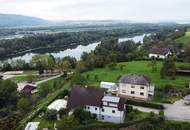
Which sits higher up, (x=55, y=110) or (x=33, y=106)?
(x=55, y=110)

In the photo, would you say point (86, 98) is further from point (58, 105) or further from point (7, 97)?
point (7, 97)

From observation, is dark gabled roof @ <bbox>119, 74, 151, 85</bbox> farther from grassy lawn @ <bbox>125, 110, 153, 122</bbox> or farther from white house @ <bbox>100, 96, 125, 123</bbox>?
white house @ <bbox>100, 96, 125, 123</bbox>

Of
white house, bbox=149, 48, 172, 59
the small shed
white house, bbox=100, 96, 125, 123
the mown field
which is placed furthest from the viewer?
white house, bbox=149, 48, 172, 59

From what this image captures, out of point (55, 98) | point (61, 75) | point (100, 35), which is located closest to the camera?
point (55, 98)

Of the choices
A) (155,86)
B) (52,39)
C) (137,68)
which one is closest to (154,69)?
(137,68)

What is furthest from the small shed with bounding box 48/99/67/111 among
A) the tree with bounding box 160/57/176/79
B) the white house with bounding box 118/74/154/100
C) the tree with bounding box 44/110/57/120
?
the tree with bounding box 160/57/176/79

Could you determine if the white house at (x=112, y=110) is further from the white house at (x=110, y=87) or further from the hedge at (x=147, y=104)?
the white house at (x=110, y=87)

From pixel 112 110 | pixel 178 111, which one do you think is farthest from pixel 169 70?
pixel 112 110

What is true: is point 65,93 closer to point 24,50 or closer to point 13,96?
point 13,96
